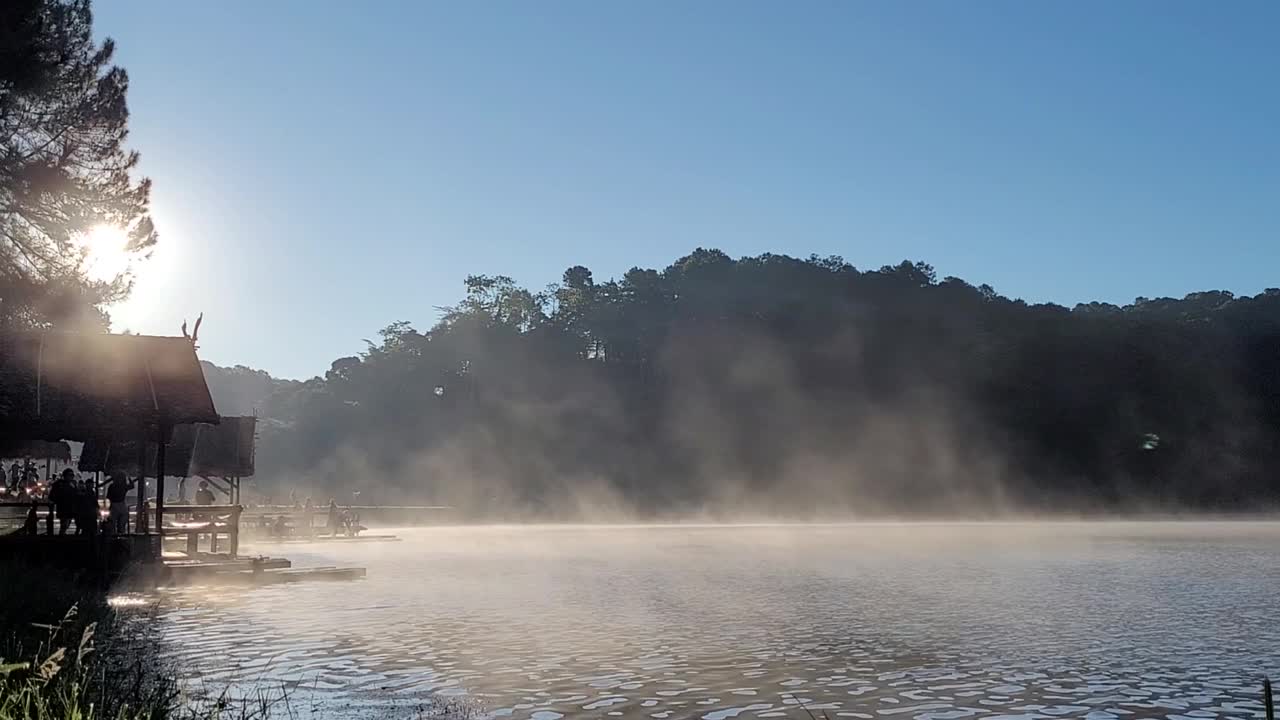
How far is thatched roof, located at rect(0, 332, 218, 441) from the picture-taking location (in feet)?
85.4

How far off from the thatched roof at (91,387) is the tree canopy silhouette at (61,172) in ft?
8.87

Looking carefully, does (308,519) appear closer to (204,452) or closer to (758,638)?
(204,452)

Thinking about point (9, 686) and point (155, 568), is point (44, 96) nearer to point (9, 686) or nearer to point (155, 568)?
point (155, 568)

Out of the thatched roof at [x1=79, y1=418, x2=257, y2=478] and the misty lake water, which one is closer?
the misty lake water

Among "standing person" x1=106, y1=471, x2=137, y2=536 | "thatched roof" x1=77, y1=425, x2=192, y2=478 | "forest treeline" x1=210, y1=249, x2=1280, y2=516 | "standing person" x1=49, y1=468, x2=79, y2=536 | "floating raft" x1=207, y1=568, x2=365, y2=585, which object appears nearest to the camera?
"standing person" x1=49, y1=468, x2=79, y2=536

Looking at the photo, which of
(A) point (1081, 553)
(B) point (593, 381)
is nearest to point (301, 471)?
(B) point (593, 381)

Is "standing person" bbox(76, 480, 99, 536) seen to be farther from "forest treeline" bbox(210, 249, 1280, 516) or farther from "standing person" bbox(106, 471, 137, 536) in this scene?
"forest treeline" bbox(210, 249, 1280, 516)

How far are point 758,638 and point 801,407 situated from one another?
350 feet

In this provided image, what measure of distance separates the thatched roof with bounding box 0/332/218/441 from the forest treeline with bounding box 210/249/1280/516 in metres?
71.4

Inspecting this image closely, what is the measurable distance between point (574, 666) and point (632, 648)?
6.51 ft

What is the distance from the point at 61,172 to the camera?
2973 cm

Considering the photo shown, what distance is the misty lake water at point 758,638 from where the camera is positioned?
44.3 ft

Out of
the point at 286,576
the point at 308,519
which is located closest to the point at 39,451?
the point at 286,576

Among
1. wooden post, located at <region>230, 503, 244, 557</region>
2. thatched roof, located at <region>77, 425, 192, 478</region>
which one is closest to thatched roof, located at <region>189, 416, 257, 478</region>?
thatched roof, located at <region>77, 425, 192, 478</region>
